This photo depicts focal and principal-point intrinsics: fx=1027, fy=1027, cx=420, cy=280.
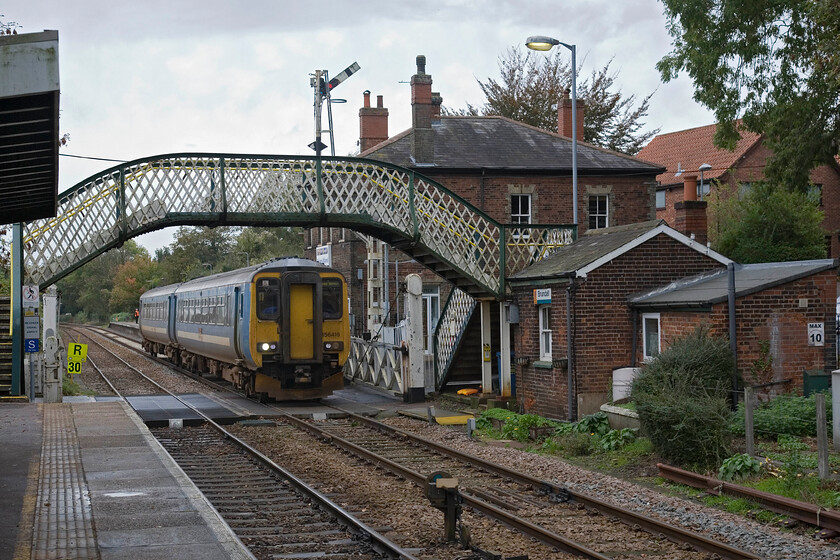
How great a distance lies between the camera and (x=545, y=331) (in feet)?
62.6

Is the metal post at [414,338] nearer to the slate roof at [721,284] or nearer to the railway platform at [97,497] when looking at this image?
the slate roof at [721,284]

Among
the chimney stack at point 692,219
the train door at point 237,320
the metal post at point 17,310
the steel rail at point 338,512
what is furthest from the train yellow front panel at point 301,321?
the chimney stack at point 692,219

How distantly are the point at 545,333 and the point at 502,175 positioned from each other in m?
13.8

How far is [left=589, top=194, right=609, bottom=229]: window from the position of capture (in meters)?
33.2

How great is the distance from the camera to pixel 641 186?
33.3 m

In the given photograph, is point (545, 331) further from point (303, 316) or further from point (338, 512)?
point (338, 512)

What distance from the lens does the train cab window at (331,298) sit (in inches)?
850

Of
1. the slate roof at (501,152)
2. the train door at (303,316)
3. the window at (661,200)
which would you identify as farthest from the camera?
the window at (661,200)

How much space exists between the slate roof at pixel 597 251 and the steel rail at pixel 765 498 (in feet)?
21.6

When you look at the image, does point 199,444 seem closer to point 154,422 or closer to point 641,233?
point 154,422

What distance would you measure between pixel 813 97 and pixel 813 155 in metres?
1.40

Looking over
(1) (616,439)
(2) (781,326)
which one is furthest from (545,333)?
(1) (616,439)

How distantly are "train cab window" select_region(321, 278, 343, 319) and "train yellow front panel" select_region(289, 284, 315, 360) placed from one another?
284 millimetres

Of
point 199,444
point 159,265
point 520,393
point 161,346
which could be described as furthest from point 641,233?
point 159,265
